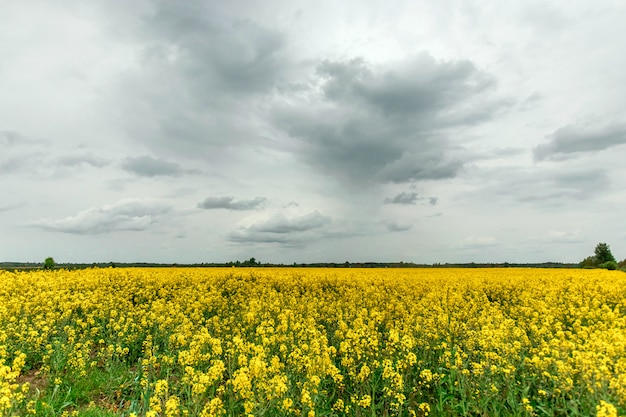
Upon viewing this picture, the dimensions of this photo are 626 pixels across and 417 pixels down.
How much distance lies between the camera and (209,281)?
2016 centimetres

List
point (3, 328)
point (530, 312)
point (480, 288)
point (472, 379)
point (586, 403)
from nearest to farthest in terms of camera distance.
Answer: point (586, 403), point (472, 379), point (3, 328), point (530, 312), point (480, 288)

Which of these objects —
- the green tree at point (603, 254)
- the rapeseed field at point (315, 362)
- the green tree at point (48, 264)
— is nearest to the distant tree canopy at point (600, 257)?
the green tree at point (603, 254)

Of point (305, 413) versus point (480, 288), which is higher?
point (480, 288)

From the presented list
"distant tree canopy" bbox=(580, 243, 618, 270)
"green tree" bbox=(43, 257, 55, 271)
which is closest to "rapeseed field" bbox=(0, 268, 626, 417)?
"green tree" bbox=(43, 257, 55, 271)

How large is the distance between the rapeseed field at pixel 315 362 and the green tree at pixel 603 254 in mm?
67448

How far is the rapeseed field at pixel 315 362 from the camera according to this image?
6.70m

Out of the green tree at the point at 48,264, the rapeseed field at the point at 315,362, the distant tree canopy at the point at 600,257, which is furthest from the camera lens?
the distant tree canopy at the point at 600,257

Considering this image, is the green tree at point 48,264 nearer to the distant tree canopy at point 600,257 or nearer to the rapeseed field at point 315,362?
the rapeseed field at point 315,362

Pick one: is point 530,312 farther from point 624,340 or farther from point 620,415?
point 620,415

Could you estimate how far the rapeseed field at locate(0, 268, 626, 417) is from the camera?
264 inches

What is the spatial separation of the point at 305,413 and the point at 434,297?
9.83 metres

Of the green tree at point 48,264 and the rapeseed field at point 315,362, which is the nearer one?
the rapeseed field at point 315,362

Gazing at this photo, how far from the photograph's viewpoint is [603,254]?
227 ft

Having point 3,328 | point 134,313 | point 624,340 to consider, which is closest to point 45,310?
point 3,328
